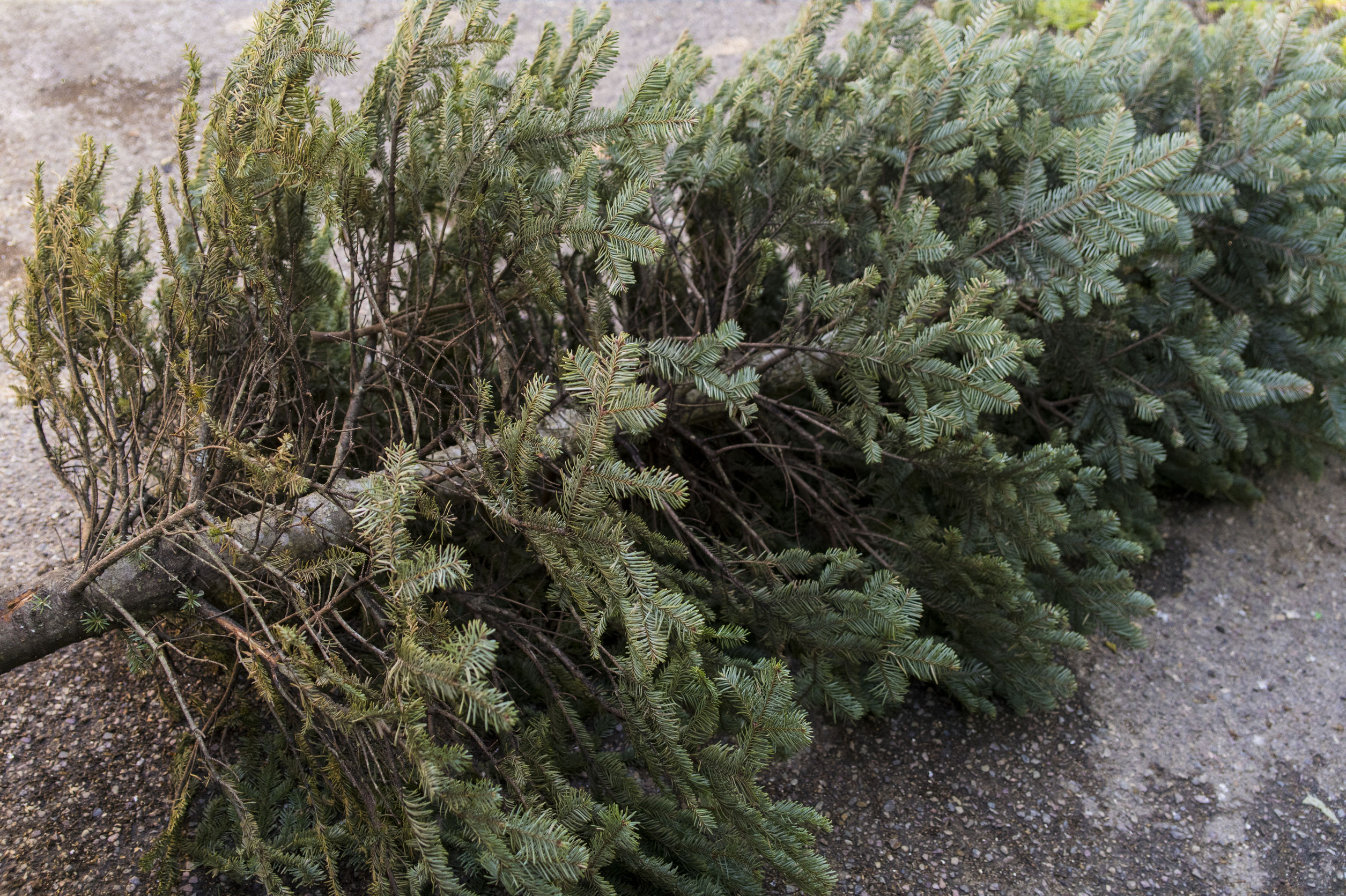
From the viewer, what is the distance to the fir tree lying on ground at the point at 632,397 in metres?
1.97

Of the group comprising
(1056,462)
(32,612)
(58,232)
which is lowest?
(32,612)

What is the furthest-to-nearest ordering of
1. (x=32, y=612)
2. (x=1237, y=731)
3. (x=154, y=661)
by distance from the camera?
1. (x=1237, y=731)
2. (x=154, y=661)
3. (x=32, y=612)

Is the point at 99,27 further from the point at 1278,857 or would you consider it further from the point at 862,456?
the point at 1278,857

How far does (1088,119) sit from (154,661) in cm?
324

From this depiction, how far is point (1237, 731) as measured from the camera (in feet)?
10.2

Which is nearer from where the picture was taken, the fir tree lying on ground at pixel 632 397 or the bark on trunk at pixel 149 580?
the fir tree lying on ground at pixel 632 397

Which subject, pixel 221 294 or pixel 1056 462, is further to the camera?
pixel 1056 462

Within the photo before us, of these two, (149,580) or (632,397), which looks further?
(149,580)

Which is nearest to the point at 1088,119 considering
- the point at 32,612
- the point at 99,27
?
the point at 32,612

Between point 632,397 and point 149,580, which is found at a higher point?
point 632,397

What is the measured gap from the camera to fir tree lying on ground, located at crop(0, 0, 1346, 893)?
6.45 ft

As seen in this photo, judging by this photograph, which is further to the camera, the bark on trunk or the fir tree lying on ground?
the bark on trunk

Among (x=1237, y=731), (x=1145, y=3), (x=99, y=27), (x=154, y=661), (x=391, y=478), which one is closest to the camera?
(x=391, y=478)

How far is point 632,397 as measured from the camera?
66.9 inches
